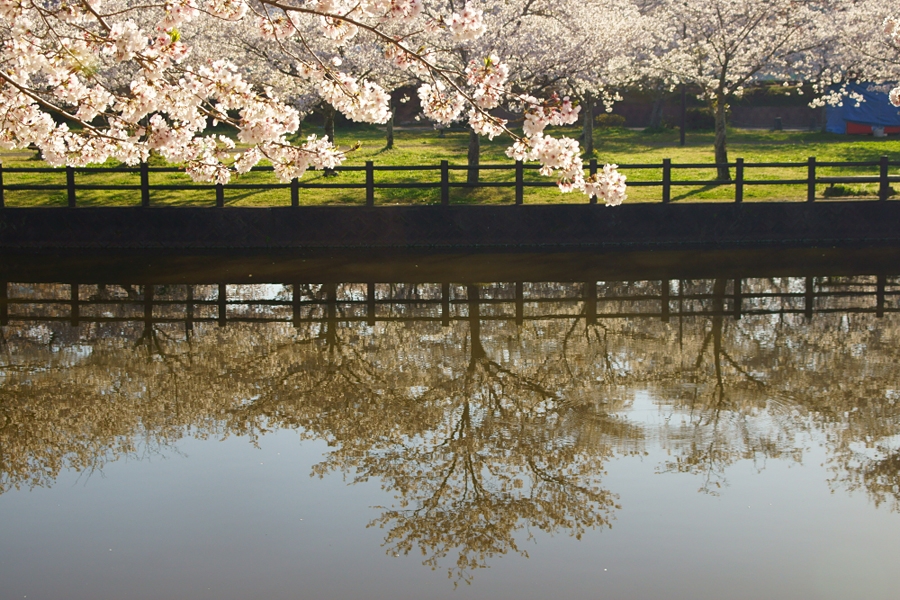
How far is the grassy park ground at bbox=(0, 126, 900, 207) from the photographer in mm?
22672

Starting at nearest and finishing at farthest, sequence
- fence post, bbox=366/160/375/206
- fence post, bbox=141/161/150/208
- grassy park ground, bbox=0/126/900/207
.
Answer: fence post, bbox=366/160/375/206 < fence post, bbox=141/161/150/208 < grassy park ground, bbox=0/126/900/207

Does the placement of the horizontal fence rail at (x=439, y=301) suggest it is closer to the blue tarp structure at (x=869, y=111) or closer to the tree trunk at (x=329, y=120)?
the tree trunk at (x=329, y=120)

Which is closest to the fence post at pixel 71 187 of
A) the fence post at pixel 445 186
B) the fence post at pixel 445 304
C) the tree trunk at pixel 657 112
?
the fence post at pixel 445 186

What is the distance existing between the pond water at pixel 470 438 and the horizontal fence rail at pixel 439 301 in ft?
0.27

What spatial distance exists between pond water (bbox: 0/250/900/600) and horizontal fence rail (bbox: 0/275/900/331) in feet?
0.27

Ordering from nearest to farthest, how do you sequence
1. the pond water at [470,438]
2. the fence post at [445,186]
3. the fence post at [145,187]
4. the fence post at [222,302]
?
the pond water at [470,438]
the fence post at [222,302]
the fence post at [445,186]
the fence post at [145,187]

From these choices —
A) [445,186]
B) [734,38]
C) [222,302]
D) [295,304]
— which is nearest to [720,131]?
[734,38]

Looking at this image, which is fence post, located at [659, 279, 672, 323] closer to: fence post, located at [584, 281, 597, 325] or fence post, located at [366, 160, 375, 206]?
fence post, located at [584, 281, 597, 325]

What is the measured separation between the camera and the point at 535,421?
9312 mm

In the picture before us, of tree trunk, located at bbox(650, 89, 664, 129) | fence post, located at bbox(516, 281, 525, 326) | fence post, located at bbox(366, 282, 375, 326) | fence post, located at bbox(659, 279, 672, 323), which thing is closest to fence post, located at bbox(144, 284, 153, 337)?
fence post, located at bbox(366, 282, 375, 326)

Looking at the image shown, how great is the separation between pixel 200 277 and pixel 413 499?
1031 centimetres

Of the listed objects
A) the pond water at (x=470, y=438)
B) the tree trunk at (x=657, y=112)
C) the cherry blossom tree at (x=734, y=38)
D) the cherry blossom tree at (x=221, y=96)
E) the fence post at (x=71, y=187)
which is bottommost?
the pond water at (x=470, y=438)

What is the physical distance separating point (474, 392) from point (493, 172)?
1702 cm

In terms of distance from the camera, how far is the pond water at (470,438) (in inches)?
257
